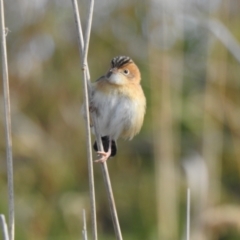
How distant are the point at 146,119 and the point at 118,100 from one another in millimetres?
1445

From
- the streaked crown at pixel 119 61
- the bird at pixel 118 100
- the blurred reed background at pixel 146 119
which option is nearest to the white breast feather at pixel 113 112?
the bird at pixel 118 100

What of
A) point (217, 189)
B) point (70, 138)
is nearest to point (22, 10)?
point (70, 138)

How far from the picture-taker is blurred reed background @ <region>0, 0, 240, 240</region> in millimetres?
3703

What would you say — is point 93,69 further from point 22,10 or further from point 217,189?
point 217,189

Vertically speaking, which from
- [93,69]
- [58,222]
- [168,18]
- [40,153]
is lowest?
[58,222]

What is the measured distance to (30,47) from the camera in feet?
14.2

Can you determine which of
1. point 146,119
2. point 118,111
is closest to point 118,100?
point 118,111

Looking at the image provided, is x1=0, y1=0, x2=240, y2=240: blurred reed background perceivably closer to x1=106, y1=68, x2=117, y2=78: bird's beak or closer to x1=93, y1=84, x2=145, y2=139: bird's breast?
x1=93, y1=84, x2=145, y2=139: bird's breast

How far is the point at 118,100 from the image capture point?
2.74 metres

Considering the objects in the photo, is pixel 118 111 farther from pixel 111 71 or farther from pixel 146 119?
pixel 146 119

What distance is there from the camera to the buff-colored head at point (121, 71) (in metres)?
2.73

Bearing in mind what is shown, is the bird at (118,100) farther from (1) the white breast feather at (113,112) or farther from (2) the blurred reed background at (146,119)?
(2) the blurred reed background at (146,119)

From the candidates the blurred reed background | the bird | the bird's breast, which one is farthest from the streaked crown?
the blurred reed background

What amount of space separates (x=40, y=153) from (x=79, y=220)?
22.0 inches
